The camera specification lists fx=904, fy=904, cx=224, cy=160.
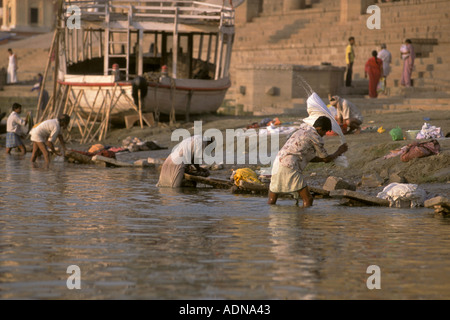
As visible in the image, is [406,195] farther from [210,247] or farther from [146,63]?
[146,63]

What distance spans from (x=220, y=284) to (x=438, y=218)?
4408mm

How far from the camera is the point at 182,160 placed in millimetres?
13523

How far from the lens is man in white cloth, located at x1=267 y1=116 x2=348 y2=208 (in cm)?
1093

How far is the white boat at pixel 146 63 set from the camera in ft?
74.0

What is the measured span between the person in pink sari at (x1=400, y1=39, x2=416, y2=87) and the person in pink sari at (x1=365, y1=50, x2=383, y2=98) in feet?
2.06

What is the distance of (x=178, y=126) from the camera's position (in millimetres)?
22531

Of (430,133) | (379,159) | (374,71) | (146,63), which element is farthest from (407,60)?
(379,159)

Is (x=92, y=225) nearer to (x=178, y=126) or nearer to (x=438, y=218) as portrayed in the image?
(x=438, y=218)

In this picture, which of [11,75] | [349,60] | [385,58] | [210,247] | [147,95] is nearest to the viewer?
[210,247]

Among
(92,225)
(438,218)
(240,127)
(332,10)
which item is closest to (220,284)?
(92,225)

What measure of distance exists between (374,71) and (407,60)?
930 mm

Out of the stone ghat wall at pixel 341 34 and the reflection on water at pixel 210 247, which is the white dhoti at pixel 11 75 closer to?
the stone ghat wall at pixel 341 34

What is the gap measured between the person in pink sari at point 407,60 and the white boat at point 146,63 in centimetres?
462
